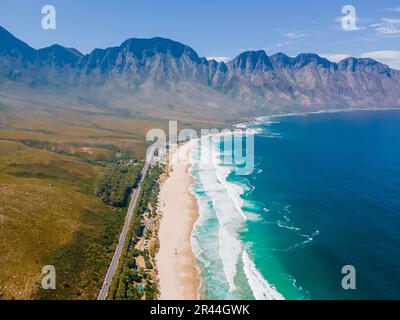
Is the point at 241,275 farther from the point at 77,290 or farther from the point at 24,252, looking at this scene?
the point at 24,252

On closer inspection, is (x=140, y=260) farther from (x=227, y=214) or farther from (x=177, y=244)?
(x=227, y=214)

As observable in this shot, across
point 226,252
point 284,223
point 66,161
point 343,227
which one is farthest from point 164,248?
point 66,161
